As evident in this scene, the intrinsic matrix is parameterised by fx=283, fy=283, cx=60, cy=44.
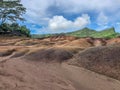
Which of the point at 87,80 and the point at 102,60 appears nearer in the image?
the point at 87,80

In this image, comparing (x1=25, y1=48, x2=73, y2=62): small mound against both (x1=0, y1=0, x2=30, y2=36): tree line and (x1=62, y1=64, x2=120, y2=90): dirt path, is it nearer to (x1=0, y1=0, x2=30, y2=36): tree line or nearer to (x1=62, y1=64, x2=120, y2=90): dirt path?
(x1=62, y1=64, x2=120, y2=90): dirt path

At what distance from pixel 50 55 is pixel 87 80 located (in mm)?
3516

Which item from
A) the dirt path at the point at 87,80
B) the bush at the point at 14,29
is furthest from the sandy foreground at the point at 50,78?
the bush at the point at 14,29

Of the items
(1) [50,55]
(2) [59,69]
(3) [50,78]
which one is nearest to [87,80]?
(2) [59,69]

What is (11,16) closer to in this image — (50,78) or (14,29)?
(14,29)

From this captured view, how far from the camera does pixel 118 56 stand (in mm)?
13617

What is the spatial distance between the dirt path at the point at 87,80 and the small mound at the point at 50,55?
1155 mm

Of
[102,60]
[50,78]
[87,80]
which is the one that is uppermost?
[102,60]

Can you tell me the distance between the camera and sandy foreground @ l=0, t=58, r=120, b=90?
29.8 ft

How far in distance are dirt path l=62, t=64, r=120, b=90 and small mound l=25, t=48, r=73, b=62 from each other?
116 cm

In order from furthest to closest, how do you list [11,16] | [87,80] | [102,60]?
1. [11,16]
2. [102,60]
3. [87,80]

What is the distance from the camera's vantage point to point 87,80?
11289 mm

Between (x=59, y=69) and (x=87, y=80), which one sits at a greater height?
(x=59, y=69)

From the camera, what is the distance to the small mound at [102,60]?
12922mm
